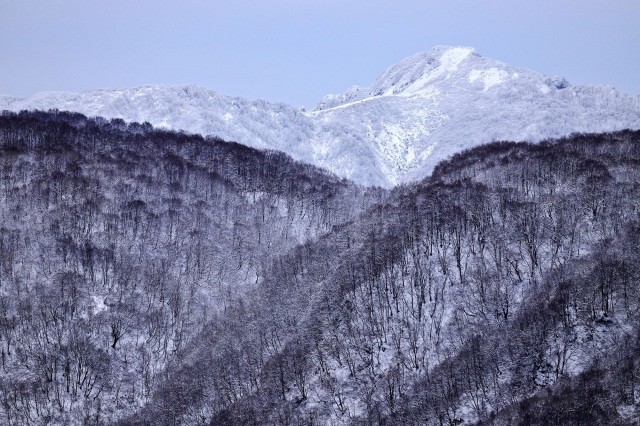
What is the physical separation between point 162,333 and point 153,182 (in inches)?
2248

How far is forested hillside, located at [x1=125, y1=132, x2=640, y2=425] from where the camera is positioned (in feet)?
275

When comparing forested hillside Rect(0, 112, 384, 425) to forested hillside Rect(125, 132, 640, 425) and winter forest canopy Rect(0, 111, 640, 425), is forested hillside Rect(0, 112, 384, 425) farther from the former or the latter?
forested hillside Rect(125, 132, 640, 425)

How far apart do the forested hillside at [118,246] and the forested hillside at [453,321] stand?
882 cm

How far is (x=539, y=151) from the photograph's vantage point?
157 metres

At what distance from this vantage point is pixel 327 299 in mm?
111812

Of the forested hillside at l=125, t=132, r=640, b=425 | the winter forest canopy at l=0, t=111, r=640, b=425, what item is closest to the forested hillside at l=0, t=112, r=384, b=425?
the winter forest canopy at l=0, t=111, r=640, b=425

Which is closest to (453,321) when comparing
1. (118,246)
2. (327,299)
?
(327,299)

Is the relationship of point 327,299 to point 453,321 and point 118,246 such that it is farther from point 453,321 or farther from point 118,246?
point 118,246

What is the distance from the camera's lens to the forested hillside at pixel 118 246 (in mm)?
102438

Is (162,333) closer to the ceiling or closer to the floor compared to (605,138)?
closer to the floor

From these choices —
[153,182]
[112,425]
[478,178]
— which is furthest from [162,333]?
[478,178]

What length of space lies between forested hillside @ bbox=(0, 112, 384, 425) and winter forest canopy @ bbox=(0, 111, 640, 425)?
18.3 inches

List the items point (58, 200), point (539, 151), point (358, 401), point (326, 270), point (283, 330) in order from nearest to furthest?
1. point (358, 401)
2. point (283, 330)
3. point (326, 270)
4. point (58, 200)
5. point (539, 151)

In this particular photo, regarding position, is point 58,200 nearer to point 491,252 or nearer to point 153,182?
point 153,182
